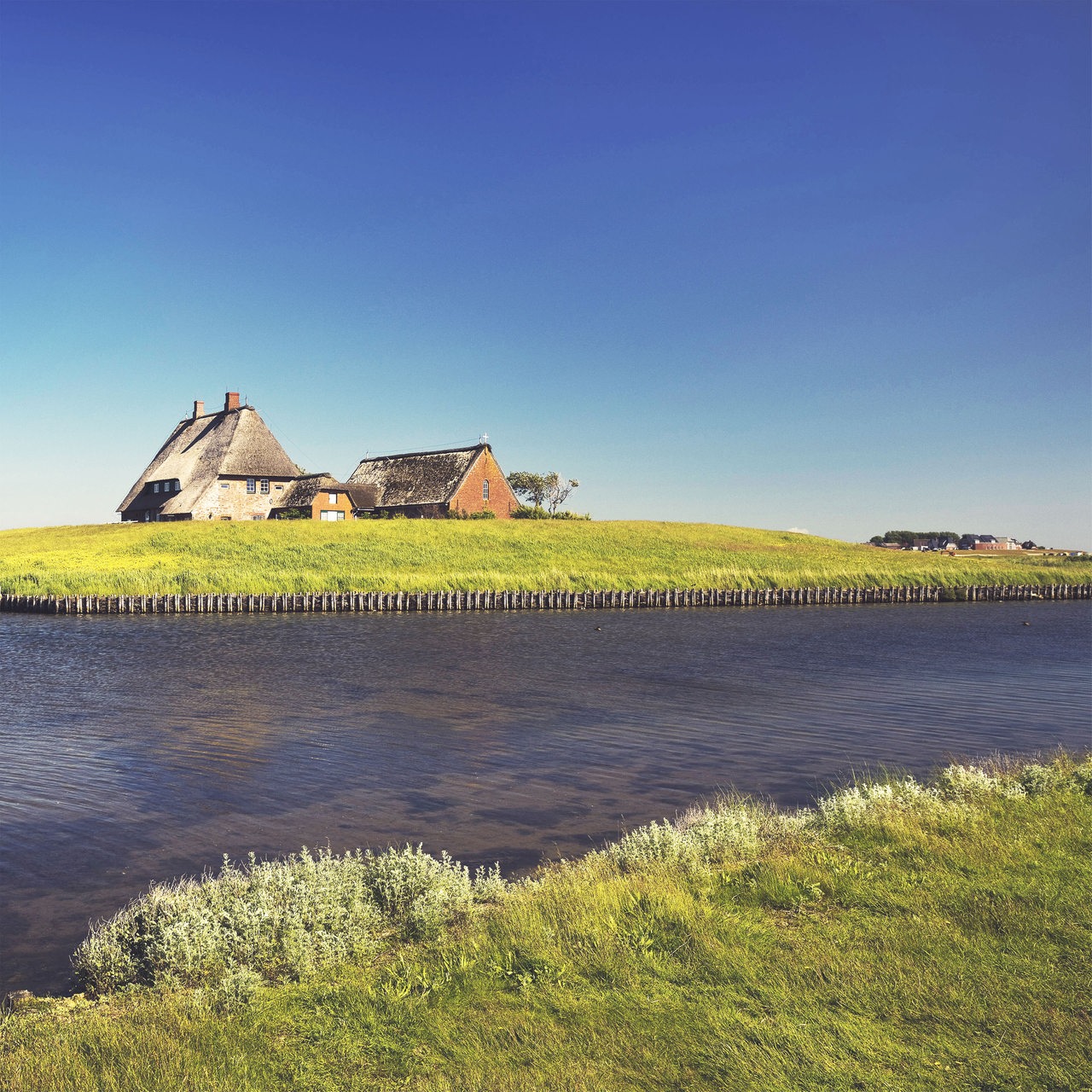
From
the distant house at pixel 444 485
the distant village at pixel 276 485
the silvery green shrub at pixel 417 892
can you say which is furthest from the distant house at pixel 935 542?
the silvery green shrub at pixel 417 892

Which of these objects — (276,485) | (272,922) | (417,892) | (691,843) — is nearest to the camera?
(272,922)

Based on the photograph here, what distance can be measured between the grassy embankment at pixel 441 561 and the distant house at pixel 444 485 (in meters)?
5.99

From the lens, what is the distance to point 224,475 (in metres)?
74.9

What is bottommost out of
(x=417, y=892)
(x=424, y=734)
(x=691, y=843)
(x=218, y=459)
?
(x=424, y=734)

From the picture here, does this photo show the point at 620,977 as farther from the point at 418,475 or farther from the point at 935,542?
the point at 935,542

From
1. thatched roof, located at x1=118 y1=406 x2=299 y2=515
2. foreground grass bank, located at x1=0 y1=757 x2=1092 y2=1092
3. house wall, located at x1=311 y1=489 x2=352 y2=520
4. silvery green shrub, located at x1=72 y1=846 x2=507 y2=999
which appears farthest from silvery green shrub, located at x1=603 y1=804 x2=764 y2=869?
thatched roof, located at x1=118 y1=406 x2=299 y2=515

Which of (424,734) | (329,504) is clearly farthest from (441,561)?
(424,734)

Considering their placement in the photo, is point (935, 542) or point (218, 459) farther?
point (935, 542)

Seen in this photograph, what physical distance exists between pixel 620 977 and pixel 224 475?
75636 millimetres

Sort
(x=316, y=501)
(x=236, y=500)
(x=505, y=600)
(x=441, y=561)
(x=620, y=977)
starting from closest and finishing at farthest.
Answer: (x=620, y=977) < (x=505, y=600) < (x=441, y=561) < (x=316, y=501) < (x=236, y=500)

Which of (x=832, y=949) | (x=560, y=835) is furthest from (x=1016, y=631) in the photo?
(x=832, y=949)

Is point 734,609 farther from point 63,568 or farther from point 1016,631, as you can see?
point 63,568

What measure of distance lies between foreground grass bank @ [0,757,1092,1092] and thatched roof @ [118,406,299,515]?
240ft

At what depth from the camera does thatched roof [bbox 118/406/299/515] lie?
2965 inches
